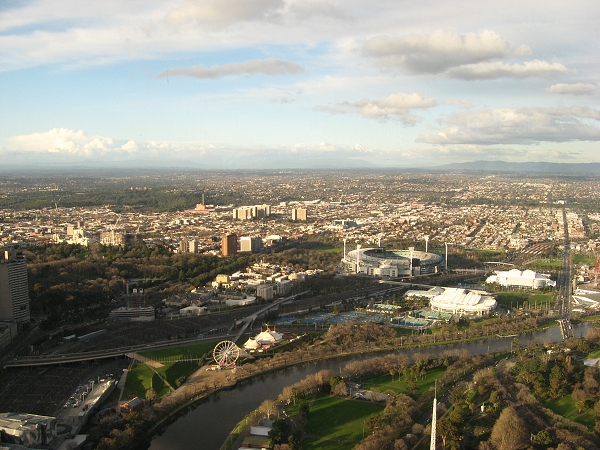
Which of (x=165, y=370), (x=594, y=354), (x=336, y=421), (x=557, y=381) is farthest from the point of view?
(x=594, y=354)

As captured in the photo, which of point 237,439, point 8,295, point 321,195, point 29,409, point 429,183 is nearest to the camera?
point 237,439

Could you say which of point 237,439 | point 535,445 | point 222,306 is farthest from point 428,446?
point 222,306

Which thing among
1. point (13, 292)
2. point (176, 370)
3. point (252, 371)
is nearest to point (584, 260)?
point (252, 371)

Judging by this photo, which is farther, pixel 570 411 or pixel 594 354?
pixel 594 354

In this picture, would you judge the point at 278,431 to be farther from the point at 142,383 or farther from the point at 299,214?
the point at 299,214

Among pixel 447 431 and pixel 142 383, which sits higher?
pixel 447 431

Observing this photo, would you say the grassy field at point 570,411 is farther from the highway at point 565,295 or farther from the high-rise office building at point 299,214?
the high-rise office building at point 299,214

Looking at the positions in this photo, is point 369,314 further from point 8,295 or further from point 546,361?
point 8,295
